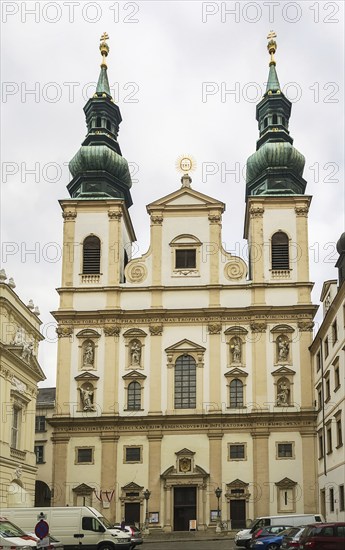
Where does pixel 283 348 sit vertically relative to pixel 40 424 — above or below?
above

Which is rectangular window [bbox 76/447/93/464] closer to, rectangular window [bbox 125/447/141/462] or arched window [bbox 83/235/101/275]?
rectangular window [bbox 125/447/141/462]

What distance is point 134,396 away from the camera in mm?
50812

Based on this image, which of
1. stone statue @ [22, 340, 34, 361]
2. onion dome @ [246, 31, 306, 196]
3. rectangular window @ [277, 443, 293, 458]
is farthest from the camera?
onion dome @ [246, 31, 306, 196]

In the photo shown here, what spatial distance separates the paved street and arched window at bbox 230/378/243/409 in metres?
9.22

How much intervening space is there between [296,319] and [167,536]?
47.7 ft

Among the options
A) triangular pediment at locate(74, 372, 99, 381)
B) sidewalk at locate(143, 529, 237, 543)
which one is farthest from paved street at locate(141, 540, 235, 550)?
triangular pediment at locate(74, 372, 99, 381)

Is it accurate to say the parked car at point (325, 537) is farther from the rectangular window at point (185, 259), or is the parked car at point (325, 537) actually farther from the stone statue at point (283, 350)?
the rectangular window at point (185, 259)

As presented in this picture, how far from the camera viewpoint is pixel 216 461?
161 feet

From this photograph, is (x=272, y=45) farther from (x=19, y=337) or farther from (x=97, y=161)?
(x=19, y=337)

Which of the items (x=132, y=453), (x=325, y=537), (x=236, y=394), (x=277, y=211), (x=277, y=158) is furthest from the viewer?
(x=277, y=158)

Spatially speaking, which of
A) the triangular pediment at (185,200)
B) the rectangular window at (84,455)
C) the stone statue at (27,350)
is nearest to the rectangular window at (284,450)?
the rectangular window at (84,455)

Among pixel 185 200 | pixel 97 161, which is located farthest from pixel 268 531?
pixel 97 161

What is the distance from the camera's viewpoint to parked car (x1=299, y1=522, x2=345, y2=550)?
24.7 meters

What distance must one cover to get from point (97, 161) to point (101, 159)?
29 cm
